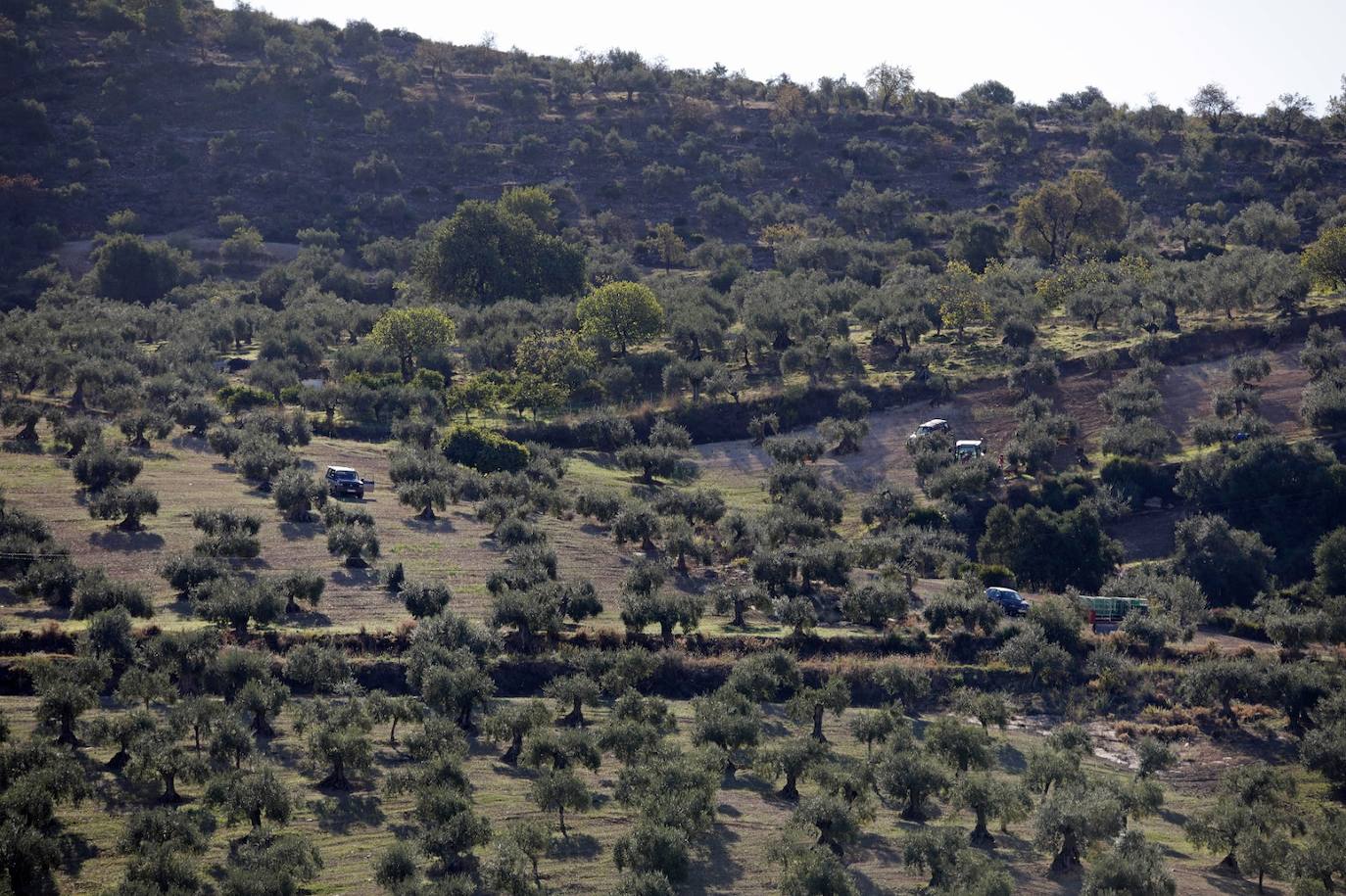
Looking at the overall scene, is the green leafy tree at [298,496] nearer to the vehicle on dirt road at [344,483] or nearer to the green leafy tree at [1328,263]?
the vehicle on dirt road at [344,483]

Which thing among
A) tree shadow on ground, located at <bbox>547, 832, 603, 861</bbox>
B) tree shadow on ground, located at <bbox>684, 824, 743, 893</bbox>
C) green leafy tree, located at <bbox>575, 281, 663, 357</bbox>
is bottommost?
tree shadow on ground, located at <bbox>547, 832, 603, 861</bbox>

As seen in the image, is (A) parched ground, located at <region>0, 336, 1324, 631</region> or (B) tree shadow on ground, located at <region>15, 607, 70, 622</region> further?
(A) parched ground, located at <region>0, 336, 1324, 631</region>

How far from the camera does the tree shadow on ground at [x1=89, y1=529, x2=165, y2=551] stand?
2648 inches

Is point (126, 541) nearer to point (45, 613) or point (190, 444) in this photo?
point (45, 613)

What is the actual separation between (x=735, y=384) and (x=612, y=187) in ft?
265

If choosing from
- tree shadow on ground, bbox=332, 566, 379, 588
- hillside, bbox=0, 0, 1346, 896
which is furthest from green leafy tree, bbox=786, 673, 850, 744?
tree shadow on ground, bbox=332, 566, 379, 588

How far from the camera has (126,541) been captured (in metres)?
68.2

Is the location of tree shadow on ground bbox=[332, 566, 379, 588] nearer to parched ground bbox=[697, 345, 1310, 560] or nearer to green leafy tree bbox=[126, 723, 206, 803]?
green leafy tree bbox=[126, 723, 206, 803]

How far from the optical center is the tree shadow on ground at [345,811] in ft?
145

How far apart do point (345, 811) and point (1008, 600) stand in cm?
3841

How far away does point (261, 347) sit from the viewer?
381 ft

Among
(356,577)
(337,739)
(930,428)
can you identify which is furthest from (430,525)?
(930,428)

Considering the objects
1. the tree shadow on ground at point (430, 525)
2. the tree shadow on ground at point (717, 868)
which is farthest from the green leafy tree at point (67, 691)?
the tree shadow on ground at point (430, 525)

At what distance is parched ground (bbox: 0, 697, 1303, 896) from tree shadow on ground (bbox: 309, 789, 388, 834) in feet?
0.13
